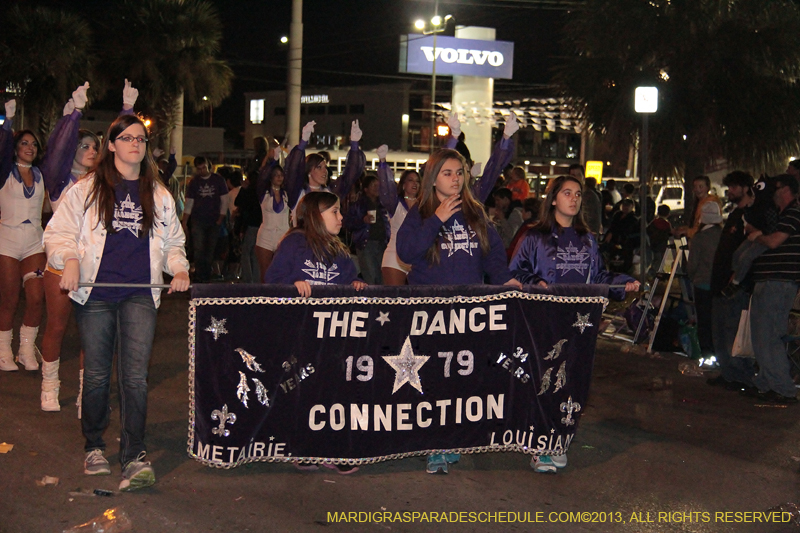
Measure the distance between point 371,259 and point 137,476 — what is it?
6545 millimetres

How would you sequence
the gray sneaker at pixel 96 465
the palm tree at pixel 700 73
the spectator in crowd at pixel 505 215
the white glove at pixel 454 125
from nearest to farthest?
1. the gray sneaker at pixel 96 465
2. the white glove at pixel 454 125
3. the spectator in crowd at pixel 505 215
4. the palm tree at pixel 700 73

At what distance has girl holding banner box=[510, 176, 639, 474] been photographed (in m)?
6.11

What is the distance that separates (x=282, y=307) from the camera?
5.25 m

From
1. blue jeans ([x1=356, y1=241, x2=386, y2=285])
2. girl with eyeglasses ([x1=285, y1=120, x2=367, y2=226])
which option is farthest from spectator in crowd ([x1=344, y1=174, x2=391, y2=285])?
girl with eyeglasses ([x1=285, y1=120, x2=367, y2=226])

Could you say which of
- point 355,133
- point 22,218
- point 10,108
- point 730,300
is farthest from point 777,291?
point 10,108

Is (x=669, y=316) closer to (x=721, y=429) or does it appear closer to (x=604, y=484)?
(x=721, y=429)

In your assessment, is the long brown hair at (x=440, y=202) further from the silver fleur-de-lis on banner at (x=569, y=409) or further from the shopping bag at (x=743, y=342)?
the shopping bag at (x=743, y=342)

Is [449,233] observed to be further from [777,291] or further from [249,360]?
[777,291]

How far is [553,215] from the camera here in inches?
245

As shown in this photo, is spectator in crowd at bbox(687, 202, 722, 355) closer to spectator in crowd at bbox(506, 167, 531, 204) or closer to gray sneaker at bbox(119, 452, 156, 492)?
spectator in crowd at bbox(506, 167, 531, 204)

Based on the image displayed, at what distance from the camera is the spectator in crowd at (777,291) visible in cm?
774

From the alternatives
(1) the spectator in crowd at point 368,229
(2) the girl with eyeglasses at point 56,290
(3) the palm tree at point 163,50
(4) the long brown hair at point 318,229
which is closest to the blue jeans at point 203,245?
(1) the spectator in crowd at point 368,229

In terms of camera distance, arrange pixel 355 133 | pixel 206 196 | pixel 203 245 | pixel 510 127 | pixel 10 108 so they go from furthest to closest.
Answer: pixel 203 245 < pixel 206 196 < pixel 355 133 < pixel 10 108 < pixel 510 127

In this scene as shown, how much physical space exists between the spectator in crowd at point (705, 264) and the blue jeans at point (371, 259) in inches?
148
